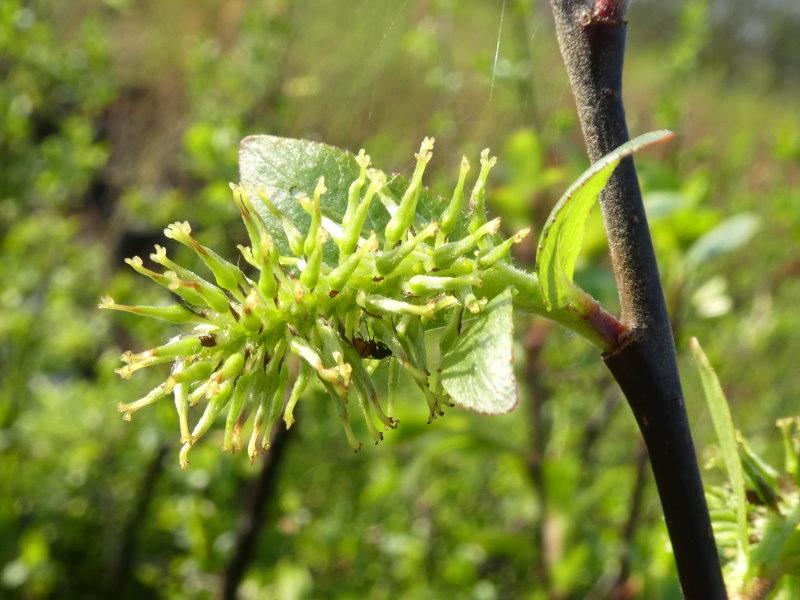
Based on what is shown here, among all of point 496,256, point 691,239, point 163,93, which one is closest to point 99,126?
point 163,93

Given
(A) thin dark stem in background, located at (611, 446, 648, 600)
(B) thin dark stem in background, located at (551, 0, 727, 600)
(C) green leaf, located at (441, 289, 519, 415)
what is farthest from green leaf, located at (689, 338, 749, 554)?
(A) thin dark stem in background, located at (611, 446, 648, 600)

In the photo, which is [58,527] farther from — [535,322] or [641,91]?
[641,91]

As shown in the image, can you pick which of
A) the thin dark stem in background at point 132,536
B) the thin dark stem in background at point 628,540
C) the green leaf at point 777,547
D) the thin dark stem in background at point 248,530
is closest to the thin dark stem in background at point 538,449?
the thin dark stem in background at point 628,540

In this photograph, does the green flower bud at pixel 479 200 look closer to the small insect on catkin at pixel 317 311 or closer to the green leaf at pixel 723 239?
the small insect on catkin at pixel 317 311

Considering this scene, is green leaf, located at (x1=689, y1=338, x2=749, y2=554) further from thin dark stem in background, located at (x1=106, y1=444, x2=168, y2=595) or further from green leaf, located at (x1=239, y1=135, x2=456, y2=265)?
thin dark stem in background, located at (x1=106, y1=444, x2=168, y2=595)

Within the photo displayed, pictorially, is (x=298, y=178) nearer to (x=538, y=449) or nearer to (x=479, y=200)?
(x=479, y=200)

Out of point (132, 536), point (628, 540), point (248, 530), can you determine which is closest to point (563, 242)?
point (248, 530)

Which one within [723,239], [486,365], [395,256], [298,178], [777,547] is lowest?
[777,547]
